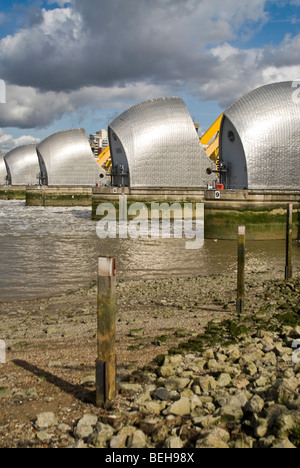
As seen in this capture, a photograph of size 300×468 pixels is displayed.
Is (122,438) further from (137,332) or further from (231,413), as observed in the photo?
(137,332)

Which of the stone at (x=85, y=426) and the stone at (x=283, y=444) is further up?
the stone at (x=283, y=444)

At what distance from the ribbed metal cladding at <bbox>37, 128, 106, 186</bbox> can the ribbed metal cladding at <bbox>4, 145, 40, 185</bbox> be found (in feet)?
42.5

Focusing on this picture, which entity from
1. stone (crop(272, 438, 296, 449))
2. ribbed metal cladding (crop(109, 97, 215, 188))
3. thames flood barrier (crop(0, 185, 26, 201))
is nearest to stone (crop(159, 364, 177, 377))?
stone (crop(272, 438, 296, 449))

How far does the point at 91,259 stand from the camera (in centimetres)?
1336

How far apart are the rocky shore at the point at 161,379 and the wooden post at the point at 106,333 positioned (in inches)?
4.8

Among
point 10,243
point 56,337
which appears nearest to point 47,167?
point 10,243

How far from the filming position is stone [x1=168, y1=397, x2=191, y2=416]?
3270 millimetres

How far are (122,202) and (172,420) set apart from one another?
26.1 m

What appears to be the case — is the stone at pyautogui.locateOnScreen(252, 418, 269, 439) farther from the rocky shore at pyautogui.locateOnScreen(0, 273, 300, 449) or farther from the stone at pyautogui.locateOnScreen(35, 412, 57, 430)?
the stone at pyautogui.locateOnScreen(35, 412, 57, 430)

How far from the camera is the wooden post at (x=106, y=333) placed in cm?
359

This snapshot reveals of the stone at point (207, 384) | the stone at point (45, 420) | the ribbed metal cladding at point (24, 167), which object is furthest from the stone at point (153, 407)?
the ribbed metal cladding at point (24, 167)

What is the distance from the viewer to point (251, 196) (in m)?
18.8

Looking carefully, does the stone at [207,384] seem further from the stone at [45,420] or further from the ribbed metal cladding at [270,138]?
the ribbed metal cladding at [270,138]
